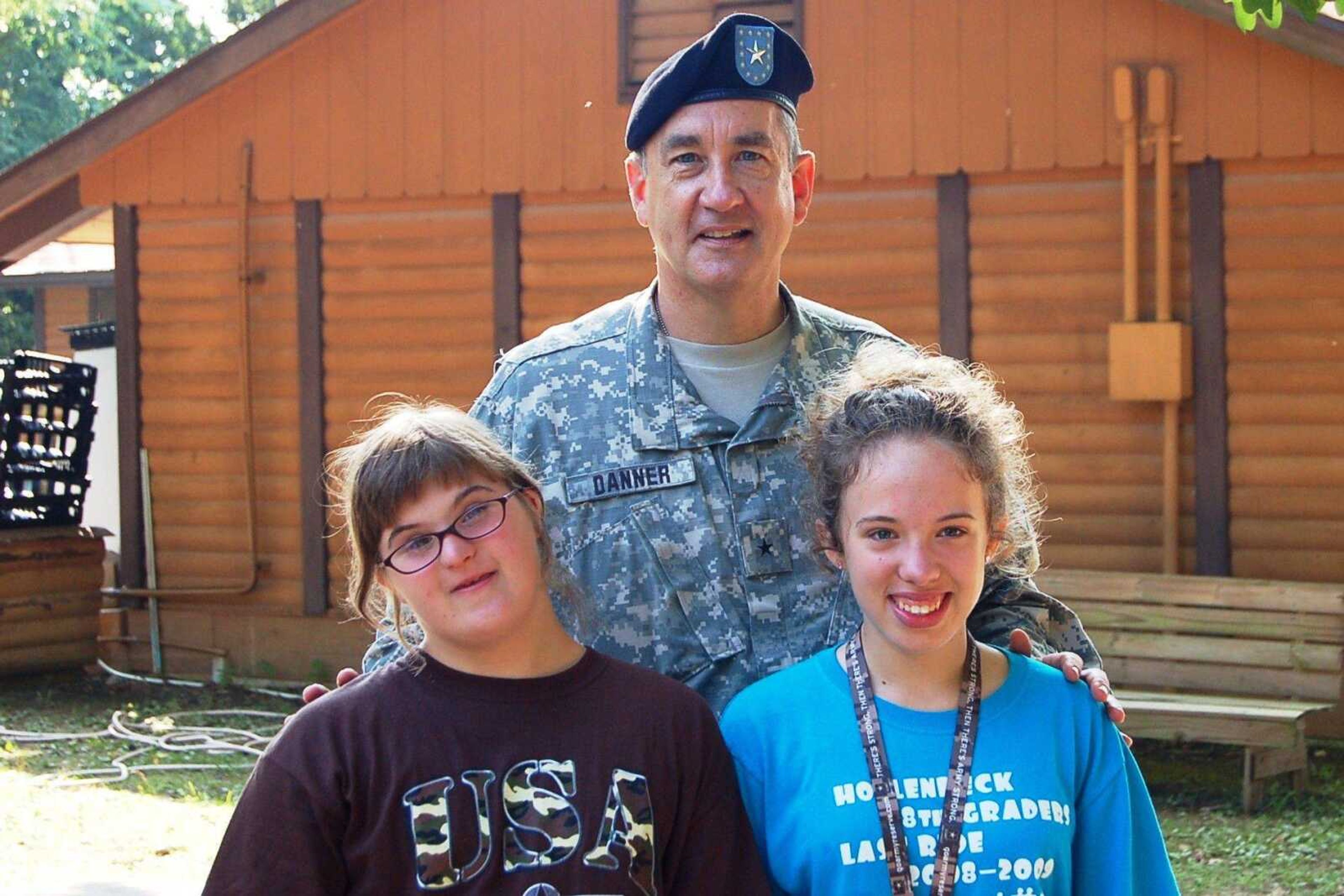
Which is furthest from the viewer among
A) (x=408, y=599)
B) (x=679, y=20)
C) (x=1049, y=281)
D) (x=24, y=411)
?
(x=24, y=411)

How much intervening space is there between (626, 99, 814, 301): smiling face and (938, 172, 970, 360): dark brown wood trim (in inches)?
214

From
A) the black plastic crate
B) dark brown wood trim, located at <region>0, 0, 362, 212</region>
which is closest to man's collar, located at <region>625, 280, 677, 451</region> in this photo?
dark brown wood trim, located at <region>0, 0, 362, 212</region>

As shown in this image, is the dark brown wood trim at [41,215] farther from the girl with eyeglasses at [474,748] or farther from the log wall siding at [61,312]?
the log wall siding at [61,312]

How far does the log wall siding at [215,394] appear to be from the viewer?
30.6 ft

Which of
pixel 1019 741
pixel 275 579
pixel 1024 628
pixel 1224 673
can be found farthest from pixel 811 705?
pixel 275 579

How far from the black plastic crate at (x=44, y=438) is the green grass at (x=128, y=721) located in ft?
3.43

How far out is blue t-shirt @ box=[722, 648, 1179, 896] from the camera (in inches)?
87.4

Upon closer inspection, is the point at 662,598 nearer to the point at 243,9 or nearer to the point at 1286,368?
the point at 1286,368

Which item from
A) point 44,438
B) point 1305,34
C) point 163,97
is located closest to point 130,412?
point 44,438

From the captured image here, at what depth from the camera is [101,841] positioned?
6.24 metres

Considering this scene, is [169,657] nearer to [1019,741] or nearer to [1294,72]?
[1294,72]

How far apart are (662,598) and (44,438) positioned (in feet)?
28.2

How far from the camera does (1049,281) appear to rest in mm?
7941

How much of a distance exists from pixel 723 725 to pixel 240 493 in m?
7.52
